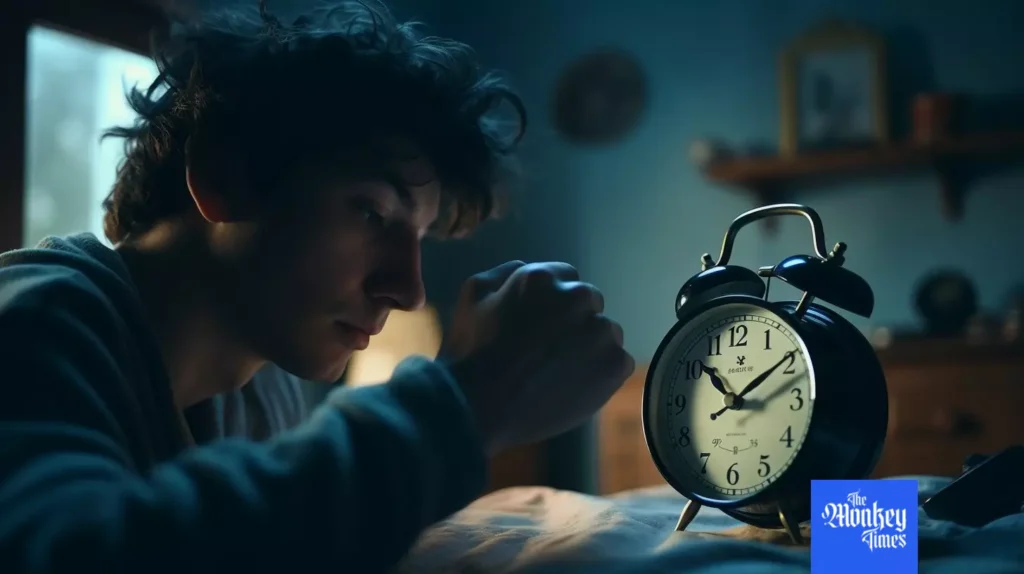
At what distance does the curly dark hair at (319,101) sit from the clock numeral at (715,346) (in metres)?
0.27

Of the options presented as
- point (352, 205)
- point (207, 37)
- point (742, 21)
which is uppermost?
point (742, 21)

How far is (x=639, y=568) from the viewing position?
0.47m

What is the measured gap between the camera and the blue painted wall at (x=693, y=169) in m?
2.53

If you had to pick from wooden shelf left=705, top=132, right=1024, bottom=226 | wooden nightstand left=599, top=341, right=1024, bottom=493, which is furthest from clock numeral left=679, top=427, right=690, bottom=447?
wooden shelf left=705, top=132, right=1024, bottom=226

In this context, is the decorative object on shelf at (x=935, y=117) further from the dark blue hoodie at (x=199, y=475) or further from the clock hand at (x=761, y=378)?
the dark blue hoodie at (x=199, y=475)

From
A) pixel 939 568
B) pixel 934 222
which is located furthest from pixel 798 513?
pixel 934 222

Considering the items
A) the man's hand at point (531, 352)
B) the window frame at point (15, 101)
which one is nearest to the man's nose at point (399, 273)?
the man's hand at point (531, 352)

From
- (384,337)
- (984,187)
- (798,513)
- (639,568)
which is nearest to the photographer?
(639,568)

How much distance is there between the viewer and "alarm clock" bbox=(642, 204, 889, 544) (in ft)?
1.91

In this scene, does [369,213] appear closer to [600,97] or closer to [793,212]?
[793,212]

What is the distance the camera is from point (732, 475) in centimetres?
62

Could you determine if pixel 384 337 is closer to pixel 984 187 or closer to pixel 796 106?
pixel 796 106

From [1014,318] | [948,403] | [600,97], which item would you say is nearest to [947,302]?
[1014,318]

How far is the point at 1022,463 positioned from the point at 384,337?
1821 millimetres
